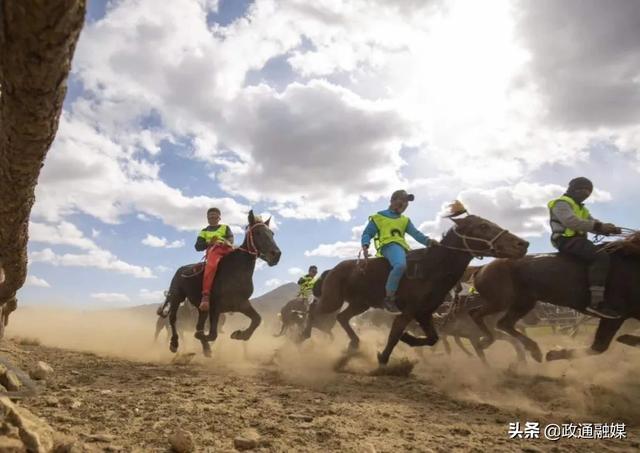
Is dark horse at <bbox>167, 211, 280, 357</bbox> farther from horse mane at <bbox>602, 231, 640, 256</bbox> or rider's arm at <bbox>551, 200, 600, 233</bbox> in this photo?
horse mane at <bbox>602, 231, 640, 256</bbox>

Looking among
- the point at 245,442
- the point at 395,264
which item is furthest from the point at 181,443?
the point at 395,264

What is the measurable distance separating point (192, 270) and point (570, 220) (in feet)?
26.6

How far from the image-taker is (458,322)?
37.7 ft

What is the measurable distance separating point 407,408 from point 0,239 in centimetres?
429

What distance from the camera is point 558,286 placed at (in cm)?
752

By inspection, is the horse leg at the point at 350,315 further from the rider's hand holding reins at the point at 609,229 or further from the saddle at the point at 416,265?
the rider's hand holding reins at the point at 609,229

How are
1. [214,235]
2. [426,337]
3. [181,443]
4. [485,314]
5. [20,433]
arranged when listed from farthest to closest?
[214,235], [485,314], [426,337], [181,443], [20,433]

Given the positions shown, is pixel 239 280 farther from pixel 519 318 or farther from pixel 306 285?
pixel 306 285

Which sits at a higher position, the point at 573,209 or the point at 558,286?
the point at 573,209

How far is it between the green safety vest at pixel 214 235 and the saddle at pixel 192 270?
63 cm

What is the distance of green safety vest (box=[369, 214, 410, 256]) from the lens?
8469 millimetres

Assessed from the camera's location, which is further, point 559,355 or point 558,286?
point 558,286

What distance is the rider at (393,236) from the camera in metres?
7.87

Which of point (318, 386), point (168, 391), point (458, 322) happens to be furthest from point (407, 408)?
point (458, 322)
